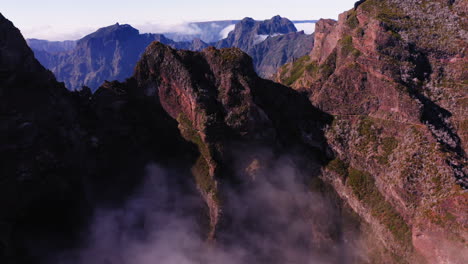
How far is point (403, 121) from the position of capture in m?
79.2

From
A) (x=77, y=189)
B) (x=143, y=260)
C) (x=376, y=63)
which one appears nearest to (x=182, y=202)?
(x=143, y=260)

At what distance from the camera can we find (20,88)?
67.1 m

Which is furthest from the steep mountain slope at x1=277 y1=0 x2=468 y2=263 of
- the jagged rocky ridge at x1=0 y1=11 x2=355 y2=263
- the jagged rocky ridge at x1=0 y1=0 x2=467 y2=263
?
the jagged rocky ridge at x1=0 y1=11 x2=355 y2=263

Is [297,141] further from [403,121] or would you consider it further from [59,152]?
[59,152]

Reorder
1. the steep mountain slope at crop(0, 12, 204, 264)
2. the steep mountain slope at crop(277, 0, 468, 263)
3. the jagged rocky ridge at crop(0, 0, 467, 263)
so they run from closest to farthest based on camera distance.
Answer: the steep mountain slope at crop(0, 12, 204, 264) → the steep mountain slope at crop(277, 0, 468, 263) → the jagged rocky ridge at crop(0, 0, 467, 263)

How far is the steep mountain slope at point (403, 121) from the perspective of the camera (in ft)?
214

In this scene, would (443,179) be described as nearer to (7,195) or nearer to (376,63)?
(376,63)

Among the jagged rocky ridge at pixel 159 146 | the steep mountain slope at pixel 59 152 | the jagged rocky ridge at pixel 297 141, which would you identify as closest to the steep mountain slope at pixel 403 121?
the jagged rocky ridge at pixel 297 141

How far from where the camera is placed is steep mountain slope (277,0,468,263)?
65188mm

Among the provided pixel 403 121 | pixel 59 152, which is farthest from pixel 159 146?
pixel 403 121

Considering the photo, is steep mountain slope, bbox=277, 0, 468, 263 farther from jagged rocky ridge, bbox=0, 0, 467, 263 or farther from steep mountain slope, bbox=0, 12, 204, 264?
steep mountain slope, bbox=0, 12, 204, 264

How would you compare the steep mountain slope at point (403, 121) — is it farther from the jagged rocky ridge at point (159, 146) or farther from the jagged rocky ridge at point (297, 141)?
the jagged rocky ridge at point (159, 146)

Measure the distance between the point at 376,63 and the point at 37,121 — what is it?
91.5 metres

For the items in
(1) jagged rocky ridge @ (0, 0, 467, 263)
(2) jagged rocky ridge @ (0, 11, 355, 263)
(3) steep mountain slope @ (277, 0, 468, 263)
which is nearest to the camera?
(2) jagged rocky ridge @ (0, 11, 355, 263)
